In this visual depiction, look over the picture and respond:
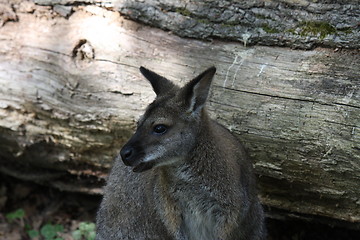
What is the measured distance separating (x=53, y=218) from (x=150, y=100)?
2.27 metres

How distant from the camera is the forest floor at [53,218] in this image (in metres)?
6.20

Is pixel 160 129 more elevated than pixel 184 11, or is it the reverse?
pixel 184 11

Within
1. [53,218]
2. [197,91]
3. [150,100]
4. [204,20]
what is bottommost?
[53,218]

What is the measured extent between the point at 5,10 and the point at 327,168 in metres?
3.85

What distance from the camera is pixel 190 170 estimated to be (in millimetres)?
4434

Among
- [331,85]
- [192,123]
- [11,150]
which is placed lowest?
[11,150]

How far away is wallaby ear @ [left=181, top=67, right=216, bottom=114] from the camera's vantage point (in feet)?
13.7

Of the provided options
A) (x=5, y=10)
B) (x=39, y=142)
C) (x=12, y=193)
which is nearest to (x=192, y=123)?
(x=39, y=142)

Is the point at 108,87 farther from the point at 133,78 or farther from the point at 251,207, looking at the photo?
the point at 251,207

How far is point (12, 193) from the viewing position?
7.06 m

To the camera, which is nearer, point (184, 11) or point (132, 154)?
point (132, 154)

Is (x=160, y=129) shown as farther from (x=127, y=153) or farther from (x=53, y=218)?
(x=53, y=218)

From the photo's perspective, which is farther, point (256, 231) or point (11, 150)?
point (11, 150)

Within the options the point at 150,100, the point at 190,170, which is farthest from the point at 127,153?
the point at 150,100
